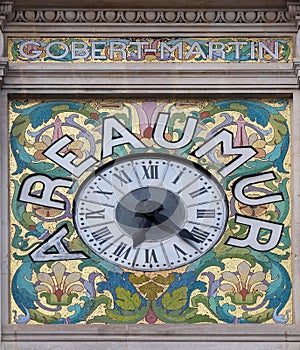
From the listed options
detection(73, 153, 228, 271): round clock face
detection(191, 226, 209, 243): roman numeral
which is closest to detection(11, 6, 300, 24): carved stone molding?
detection(73, 153, 228, 271): round clock face

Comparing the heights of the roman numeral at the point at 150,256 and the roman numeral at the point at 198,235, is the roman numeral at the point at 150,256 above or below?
below

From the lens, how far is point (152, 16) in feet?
58.7

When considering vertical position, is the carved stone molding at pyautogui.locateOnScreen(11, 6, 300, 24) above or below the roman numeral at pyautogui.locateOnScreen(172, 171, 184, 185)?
above

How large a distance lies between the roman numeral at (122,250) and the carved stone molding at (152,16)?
166 centimetres

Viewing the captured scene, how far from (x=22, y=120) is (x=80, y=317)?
153 centimetres

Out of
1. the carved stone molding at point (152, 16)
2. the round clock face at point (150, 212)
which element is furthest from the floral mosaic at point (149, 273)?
the carved stone molding at point (152, 16)

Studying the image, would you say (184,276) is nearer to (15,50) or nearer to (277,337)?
(277,337)

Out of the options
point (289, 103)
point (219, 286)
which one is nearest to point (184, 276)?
point (219, 286)

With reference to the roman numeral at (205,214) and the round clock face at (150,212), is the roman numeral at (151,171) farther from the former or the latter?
the roman numeral at (205,214)

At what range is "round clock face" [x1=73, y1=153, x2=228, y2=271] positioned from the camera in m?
17.5

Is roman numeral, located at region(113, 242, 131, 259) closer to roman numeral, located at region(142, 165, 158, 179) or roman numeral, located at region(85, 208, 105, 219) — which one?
roman numeral, located at region(85, 208, 105, 219)

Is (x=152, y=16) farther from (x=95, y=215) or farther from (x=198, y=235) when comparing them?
(x=198, y=235)

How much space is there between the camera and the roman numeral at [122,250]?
57.3 feet

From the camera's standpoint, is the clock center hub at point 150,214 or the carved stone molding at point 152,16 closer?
the clock center hub at point 150,214
